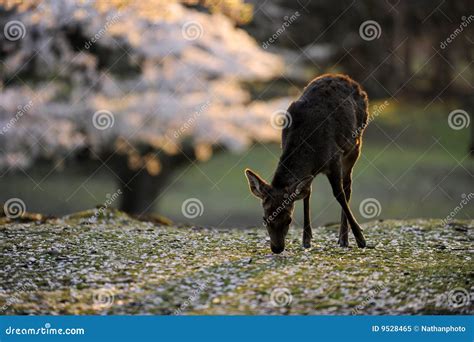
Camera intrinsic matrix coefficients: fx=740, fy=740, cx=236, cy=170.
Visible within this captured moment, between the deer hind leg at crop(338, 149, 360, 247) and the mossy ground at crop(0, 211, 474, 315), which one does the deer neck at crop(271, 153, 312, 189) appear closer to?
the mossy ground at crop(0, 211, 474, 315)

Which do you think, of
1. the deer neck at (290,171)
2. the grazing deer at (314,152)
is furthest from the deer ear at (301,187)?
the deer neck at (290,171)

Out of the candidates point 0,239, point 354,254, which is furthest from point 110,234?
point 354,254

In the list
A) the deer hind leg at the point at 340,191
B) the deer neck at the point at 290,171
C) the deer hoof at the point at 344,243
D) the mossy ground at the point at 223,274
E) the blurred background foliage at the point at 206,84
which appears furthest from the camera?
the blurred background foliage at the point at 206,84

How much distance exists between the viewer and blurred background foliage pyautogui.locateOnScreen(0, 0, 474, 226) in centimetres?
1742

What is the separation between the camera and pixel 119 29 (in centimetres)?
1709

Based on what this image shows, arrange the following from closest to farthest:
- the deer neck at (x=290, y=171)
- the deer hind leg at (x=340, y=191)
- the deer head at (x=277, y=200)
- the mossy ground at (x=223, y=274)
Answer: the mossy ground at (x=223, y=274) → the deer head at (x=277, y=200) → the deer neck at (x=290, y=171) → the deer hind leg at (x=340, y=191)

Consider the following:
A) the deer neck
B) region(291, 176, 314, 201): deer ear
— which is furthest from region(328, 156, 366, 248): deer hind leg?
region(291, 176, 314, 201): deer ear

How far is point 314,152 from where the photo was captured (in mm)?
10547

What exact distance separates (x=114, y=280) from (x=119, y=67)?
11.2 m

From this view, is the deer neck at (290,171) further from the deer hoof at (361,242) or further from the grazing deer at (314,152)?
the deer hoof at (361,242)

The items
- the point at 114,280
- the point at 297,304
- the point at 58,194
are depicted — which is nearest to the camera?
the point at 297,304

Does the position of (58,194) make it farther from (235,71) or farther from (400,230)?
(400,230)

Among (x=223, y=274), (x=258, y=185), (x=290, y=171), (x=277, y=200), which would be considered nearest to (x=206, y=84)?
(x=290, y=171)

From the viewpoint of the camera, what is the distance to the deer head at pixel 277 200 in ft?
32.1
